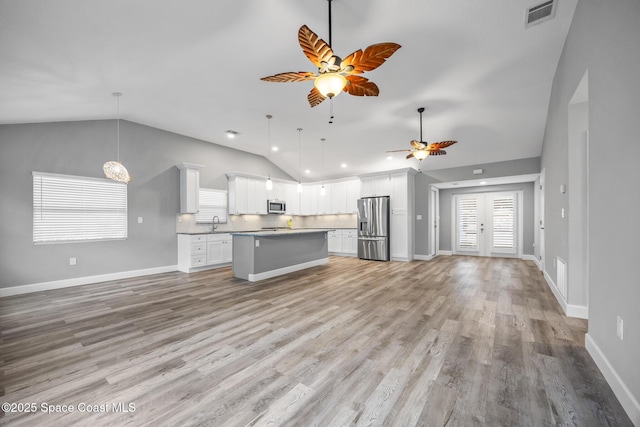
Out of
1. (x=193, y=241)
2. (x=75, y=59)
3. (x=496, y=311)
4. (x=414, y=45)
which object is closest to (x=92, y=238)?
(x=193, y=241)

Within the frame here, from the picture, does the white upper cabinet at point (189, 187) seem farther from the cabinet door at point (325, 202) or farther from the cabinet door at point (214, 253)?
the cabinet door at point (325, 202)

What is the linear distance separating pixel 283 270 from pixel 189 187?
9.83 ft

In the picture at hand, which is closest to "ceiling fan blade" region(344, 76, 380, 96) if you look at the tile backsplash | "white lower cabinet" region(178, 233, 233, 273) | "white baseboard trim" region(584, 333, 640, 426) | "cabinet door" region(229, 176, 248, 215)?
"white baseboard trim" region(584, 333, 640, 426)

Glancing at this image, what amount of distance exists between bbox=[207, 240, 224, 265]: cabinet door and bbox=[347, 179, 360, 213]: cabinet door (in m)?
4.15

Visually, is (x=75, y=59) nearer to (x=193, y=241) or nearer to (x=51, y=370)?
(x=51, y=370)

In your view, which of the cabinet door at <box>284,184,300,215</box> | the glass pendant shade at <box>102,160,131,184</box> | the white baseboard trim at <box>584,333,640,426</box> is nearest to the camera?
the white baseboard trim at <box>584,333,640,426</box>

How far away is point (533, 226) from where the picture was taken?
7.29 m

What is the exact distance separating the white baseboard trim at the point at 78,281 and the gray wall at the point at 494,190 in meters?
8.01

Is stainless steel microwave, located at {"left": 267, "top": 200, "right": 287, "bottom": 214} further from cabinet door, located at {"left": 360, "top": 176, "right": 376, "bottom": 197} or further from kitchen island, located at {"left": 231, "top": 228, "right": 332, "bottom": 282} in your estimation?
cabinet door, located at {"left": 360, "top": 176, "right": 376, "bottom": 197}

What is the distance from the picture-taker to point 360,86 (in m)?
2.87

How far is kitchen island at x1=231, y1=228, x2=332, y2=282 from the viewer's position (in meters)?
5.00

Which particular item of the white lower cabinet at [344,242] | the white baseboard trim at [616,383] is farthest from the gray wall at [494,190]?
the white baseboard trim at [616,383]

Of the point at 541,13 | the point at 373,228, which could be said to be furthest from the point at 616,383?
the point at 373,228

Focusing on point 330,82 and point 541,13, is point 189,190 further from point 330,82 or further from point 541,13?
point 541,13
